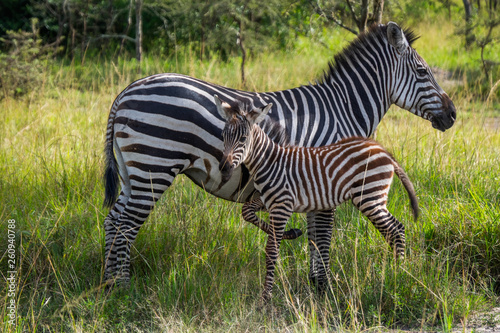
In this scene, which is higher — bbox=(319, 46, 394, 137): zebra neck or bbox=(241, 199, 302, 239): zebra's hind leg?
bbox=(319, 46, 394, 137): zebra neck

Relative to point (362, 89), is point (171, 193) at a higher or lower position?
lower

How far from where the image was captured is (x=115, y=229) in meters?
4.51

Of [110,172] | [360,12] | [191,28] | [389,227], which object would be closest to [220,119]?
[110,172]

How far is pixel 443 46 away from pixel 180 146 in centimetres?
1235

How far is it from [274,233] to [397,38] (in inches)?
83.1

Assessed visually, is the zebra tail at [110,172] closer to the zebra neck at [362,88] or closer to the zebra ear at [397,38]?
the zebra neck at [362,88]

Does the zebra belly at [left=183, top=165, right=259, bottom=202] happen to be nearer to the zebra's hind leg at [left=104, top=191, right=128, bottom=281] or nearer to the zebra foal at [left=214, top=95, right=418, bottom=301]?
the zebra foal at [left=214, top=95, right=418, bottom=301]

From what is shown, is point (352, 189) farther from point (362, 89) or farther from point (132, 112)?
point (132, 112)

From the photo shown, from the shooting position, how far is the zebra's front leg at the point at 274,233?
12.4 ft

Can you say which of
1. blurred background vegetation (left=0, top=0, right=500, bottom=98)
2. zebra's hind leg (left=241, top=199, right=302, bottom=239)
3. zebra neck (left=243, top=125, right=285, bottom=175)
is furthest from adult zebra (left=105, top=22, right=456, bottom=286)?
blurred background vegetation (left=0, top=0, right=500, bottom=98)

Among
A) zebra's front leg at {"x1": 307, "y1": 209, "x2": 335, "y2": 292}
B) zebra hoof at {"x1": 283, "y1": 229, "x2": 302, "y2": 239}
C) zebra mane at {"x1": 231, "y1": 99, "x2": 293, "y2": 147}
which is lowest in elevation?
zebra's front leg at {"x1": 307, "y1": 209, "x2": 335, "y2": 292}

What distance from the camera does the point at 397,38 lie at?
15.3 feet

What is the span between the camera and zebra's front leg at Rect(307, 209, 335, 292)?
14.4ft

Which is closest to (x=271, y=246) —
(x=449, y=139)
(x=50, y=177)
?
(x=50, y=177)
